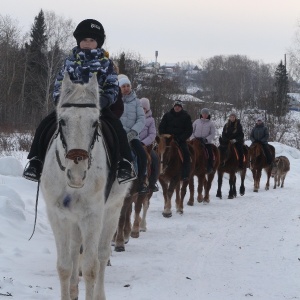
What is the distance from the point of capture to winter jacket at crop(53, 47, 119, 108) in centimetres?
549

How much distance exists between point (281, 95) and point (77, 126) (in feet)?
226

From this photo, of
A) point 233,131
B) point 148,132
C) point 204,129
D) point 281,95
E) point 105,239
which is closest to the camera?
point 105,239

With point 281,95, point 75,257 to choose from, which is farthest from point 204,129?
point 281,95

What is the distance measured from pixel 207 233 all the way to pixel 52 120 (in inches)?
217

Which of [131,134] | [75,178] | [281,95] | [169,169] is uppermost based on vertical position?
[281,95]

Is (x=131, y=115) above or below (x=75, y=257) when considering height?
above

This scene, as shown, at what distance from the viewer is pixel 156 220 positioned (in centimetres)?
1158

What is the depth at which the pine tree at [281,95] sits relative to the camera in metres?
58.9

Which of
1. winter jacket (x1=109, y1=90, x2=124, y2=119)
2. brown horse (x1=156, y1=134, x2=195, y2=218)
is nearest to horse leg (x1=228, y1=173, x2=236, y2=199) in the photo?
brown horse (x1=156, y1=134, x2=195, y2=218)

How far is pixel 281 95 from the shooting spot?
230 ft

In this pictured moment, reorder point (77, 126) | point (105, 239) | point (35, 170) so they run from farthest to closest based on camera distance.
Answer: point (105, 239), point (35, 170), point (77, 126)

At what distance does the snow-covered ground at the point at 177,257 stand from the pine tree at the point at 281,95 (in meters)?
46.9

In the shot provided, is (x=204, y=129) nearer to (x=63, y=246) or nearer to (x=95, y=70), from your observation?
(x=95, y=70)

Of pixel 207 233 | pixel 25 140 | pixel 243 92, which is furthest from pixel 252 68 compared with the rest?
pixel 207 233
